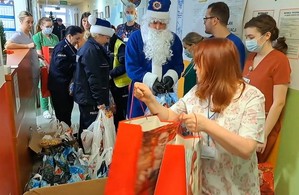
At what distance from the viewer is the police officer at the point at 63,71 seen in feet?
10.6

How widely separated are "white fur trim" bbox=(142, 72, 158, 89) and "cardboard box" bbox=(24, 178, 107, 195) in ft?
2.63

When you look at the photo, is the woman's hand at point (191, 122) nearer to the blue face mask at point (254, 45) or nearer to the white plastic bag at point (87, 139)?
the blue face mask at point (254, 45)

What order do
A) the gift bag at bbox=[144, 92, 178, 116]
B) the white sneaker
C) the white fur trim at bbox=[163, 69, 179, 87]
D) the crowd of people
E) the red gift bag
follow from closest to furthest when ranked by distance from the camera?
the crowd of people
the gift bag at bbox=[144, 92, 178, 116]
the white fur trim at bbox=[163, 69, 179, 87]
the red gift bag
the white sneaker

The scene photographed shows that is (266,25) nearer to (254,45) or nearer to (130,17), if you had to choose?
(254,45)

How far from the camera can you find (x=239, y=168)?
1.17 meters

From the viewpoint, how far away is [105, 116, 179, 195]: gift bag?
0.88 meters

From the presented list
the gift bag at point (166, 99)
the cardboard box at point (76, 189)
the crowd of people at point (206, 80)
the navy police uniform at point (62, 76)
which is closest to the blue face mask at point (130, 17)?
the crowd of people at point (206, 80)

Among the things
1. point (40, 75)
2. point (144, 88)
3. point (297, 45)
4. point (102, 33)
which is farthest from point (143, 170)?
point (40, 75)

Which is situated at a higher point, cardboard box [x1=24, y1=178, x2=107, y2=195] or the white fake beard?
the white fake beard

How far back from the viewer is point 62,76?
329 cm

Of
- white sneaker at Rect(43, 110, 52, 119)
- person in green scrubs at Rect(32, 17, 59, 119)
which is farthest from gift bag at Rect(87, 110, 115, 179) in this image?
person in green scrubs at Rect(32, 17, 59, 119)

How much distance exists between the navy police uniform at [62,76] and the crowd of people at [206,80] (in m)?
0.01

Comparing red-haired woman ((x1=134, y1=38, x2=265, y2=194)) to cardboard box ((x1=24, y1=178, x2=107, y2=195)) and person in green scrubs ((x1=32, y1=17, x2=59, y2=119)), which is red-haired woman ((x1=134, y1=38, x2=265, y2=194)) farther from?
person in green scrubs ((x1=32, y1=17, x2=59, y2=119))

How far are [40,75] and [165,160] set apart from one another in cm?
321
